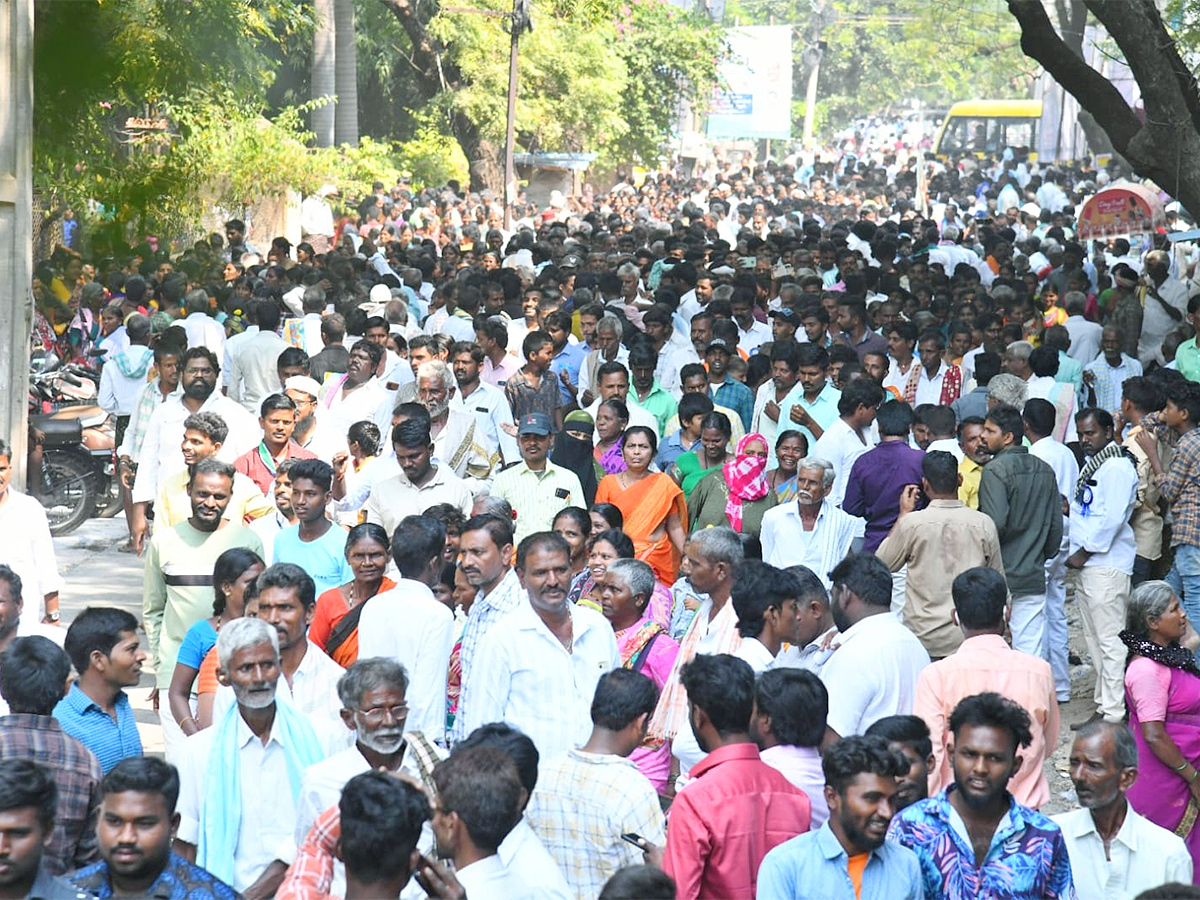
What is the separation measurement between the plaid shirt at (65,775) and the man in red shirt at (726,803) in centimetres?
Result: 160

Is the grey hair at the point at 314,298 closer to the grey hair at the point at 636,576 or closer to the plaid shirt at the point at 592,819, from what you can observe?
the grey hair at the point at 636,576

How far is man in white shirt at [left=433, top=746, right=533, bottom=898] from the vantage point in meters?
4.33

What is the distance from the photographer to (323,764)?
16.1 ft

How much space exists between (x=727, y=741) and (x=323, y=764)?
112 centimetres

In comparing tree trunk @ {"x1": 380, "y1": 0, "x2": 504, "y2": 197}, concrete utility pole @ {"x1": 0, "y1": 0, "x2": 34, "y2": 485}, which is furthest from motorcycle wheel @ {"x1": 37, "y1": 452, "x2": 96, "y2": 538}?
tree trunk @ {"x1": 380, "y1": 0, "x2": 504, "y2": 197}

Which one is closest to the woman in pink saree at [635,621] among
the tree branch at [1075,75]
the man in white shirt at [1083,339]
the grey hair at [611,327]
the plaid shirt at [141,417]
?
the plaid shirt at [141,417]

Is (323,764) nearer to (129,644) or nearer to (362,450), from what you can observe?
(129,644)

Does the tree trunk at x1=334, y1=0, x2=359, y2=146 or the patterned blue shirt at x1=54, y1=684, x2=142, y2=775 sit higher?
the tree trunk at x1=334, y1=0, x2=359, y2=146

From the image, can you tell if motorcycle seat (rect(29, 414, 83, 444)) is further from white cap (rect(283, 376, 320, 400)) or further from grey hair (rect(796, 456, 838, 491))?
grey hair (rect(796, 456, 838, 491))

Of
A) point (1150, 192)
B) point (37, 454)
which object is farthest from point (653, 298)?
point (1150, 192)

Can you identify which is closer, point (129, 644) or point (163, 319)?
point (129, 644)

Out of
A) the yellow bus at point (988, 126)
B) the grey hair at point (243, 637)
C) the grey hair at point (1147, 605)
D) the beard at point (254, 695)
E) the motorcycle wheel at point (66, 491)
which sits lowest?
the motorcycle wheel at point (66, 491)

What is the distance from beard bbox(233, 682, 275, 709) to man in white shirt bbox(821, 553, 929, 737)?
189 cm

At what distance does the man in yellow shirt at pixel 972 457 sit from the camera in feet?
29.5
